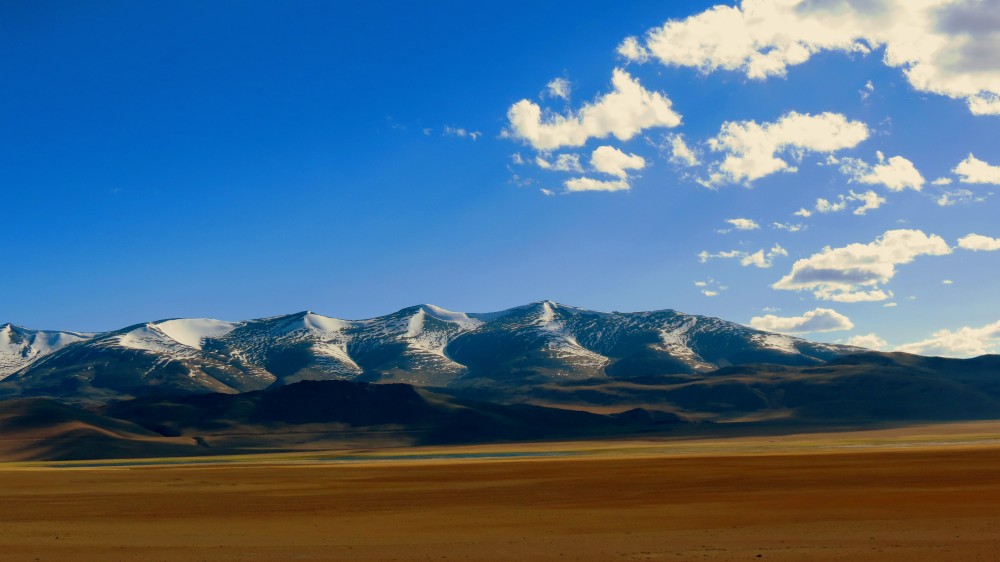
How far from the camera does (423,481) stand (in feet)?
232

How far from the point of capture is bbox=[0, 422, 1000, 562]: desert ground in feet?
101

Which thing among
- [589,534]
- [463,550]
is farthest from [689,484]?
[463,550]

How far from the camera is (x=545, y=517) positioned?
4169cm

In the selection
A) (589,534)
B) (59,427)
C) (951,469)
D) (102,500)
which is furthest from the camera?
(59,427)

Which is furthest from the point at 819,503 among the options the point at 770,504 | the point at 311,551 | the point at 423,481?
the point at 423,481

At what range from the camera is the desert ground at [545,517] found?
30.9 meters

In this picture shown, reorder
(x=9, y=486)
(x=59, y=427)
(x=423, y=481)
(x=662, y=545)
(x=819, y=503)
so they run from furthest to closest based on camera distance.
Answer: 1. (x=59, y=427)
2. (x=9, y=486)
3. (x=423, y=481)
4. (x=819, y=503)
5. (x=662, y=545)

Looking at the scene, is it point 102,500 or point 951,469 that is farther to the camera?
point 951,469

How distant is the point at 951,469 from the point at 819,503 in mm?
25271

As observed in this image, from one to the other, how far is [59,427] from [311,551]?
189753 millimetres

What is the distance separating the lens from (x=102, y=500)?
57625 mm

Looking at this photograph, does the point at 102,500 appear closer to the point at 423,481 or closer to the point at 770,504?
the point at 423,481

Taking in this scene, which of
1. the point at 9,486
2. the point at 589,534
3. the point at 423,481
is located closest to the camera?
the point at 589,534

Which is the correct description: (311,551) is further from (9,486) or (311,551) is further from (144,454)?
(144,454)
